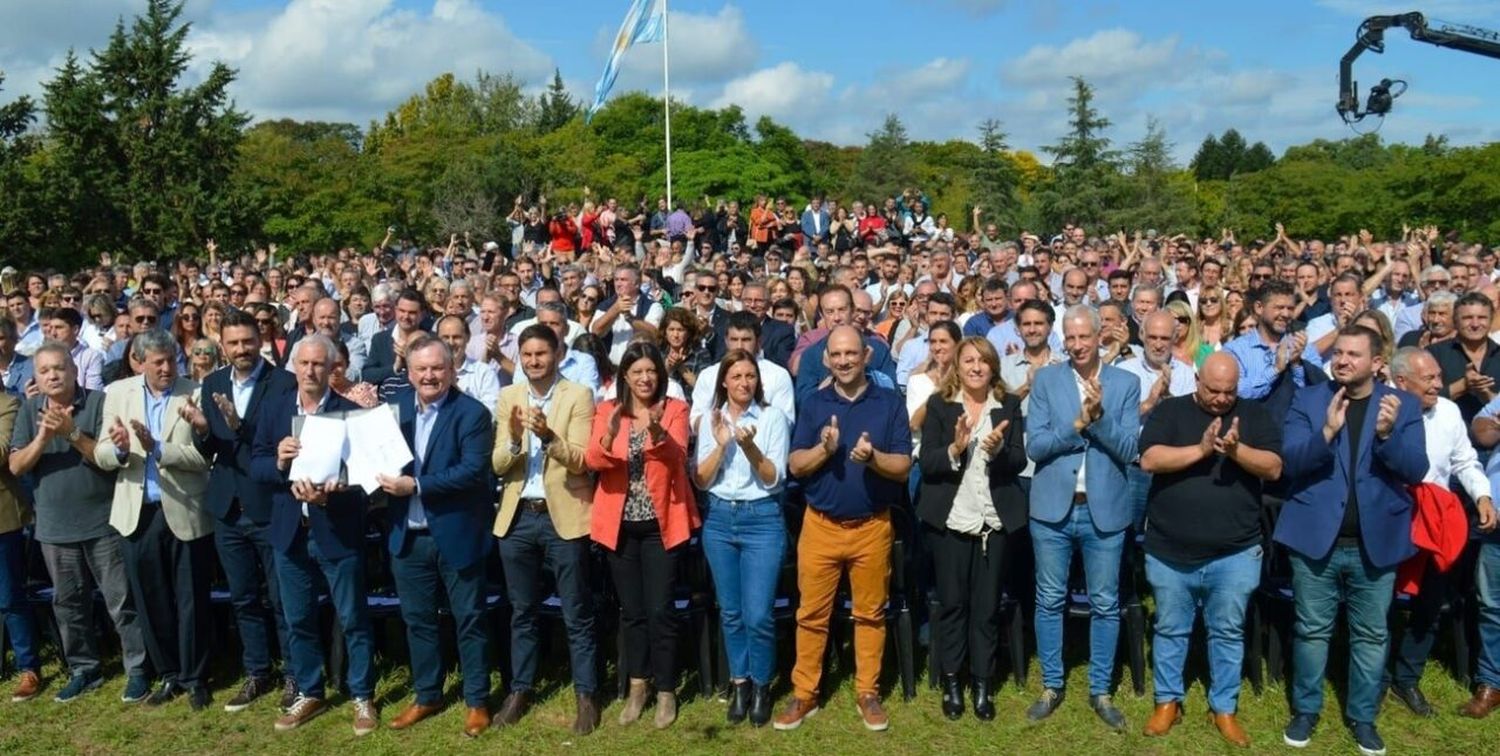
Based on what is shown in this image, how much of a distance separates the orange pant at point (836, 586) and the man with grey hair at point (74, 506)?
3.68m

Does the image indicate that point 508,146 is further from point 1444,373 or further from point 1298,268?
point 1444,373

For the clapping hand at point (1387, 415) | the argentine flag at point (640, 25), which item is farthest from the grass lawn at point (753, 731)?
the argentine flag at point (640, 25)

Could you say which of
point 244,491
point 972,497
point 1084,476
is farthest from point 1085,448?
point 244,491

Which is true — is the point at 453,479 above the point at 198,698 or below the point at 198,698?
above

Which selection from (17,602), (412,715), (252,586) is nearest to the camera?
(412,715)

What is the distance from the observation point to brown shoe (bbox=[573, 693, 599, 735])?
18.3 ft

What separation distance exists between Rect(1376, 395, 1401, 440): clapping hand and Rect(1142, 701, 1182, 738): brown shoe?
1635 mm

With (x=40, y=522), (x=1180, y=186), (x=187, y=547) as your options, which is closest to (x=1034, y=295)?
(x=187, y=547)

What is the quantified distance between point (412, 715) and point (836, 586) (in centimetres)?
232

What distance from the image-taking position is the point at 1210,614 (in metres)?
5.23

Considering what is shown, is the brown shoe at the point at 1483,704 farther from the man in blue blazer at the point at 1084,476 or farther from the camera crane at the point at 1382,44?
the camera crane at the point at 1382,44

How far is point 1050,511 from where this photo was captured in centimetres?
534

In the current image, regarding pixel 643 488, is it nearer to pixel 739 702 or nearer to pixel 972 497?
pixel 739 702

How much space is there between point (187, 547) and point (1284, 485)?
18.5 feet
